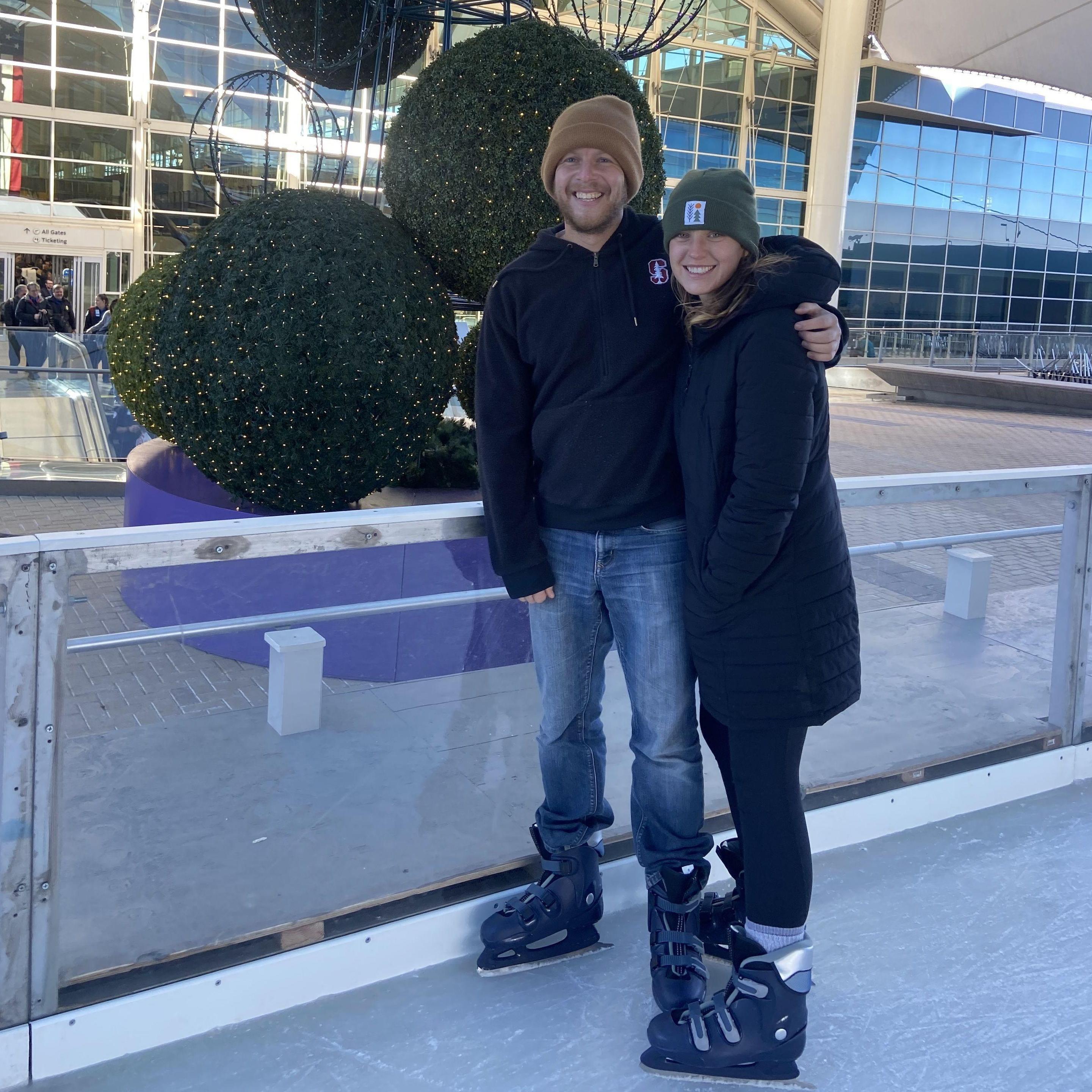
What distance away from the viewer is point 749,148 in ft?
106

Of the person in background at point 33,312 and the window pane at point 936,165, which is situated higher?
the window pane at point 936,165

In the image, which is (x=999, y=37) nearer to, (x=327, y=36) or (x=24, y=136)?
(x=327, y=36)

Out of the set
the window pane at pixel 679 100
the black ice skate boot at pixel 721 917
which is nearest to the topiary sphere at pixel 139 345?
the black ice skate boot at pixel 721 917

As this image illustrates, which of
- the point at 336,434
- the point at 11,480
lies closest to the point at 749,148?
the point at 11,480

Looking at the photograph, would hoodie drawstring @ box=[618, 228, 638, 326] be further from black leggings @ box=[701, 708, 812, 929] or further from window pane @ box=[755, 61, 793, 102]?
window pane @ box=[755, 61, 793, 102]

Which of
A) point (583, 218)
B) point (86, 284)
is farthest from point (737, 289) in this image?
point (86, 284)

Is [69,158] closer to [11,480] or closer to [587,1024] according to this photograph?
[11,480]

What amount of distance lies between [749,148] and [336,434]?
99.0ft

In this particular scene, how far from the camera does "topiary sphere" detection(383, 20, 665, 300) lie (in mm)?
5238

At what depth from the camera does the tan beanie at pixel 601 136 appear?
225 centimetres

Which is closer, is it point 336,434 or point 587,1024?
point 587,1024

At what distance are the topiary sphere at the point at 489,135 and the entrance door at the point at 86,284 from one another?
21.1m

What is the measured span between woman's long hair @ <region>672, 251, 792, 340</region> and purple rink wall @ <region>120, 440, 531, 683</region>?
77 centimetres

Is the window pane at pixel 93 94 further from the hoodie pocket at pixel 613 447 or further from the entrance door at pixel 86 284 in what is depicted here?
the hoodie pocket at pixel 613 447
